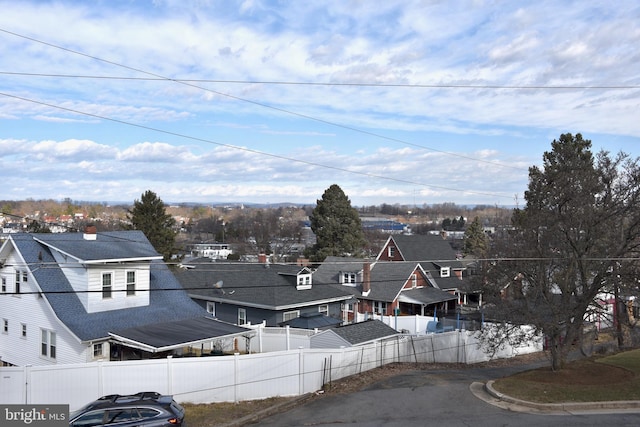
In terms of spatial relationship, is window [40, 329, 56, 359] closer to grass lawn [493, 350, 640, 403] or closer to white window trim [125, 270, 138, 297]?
white window trim [125, 270, 138, 297]

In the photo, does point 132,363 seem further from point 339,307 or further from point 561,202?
point 339,307

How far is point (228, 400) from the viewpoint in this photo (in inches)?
769

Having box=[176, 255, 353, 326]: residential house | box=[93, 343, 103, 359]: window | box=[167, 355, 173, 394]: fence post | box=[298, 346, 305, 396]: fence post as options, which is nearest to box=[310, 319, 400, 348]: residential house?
box=[298, 346, 305, 396]: fence post

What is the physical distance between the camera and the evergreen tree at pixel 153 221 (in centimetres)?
5228

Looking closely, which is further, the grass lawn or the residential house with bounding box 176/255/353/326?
the residential house with bounding box 176/255/353/326

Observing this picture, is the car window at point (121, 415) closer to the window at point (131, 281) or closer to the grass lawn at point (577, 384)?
the grass lawn at point (577, 384)

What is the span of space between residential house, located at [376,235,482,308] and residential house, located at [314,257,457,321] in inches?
75.5

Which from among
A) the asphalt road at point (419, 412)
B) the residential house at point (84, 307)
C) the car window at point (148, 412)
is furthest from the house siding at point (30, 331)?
the car window at point (148, 412)

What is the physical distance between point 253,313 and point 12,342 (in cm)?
1469

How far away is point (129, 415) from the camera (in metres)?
13.2

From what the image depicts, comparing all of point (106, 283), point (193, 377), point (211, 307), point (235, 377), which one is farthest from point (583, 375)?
point (211, 307)

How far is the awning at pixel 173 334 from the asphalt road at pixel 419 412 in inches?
279

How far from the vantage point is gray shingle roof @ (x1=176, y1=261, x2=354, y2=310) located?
124ft

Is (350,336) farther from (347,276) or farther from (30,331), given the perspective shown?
(347,276)
